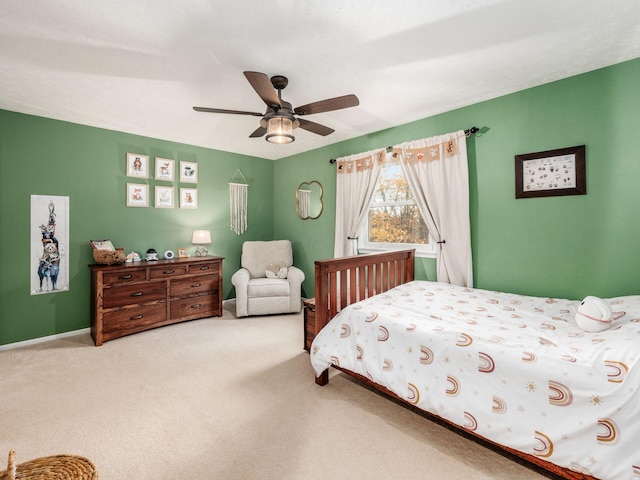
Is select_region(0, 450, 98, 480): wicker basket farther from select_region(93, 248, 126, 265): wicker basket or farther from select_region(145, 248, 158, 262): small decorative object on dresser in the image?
select_region(145, 248, 158, 262): small decorative object on dresser

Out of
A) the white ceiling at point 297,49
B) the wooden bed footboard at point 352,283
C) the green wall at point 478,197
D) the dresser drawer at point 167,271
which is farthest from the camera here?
the dresser drawer at point 167,271

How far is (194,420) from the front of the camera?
6.41 feet

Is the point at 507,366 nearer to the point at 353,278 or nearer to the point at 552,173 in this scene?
the point at 353,278

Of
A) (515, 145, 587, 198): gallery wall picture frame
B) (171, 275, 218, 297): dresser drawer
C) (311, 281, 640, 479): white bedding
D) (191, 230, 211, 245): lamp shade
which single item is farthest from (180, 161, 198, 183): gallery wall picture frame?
(515, 145, 587, 198): gallery wall picture frame

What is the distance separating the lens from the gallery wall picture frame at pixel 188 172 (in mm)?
4293

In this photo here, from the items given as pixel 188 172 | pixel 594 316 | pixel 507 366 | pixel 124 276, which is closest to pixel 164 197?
pixel 188 172

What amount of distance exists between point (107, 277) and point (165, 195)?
140cm

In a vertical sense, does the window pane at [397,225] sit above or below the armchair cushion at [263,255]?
above

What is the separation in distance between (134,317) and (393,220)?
3.32 metres

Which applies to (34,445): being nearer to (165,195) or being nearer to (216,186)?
(165,195)

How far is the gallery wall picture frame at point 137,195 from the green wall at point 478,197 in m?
0.09

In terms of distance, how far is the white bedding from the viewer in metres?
1.27

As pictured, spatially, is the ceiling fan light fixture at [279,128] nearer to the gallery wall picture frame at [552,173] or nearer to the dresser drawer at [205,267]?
the gallery wall picture frame at [552,173]

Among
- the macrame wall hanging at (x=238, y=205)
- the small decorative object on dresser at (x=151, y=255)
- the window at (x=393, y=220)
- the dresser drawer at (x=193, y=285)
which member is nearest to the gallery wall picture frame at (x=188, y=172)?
the macrame wall hanging at (x=238, y=205)
